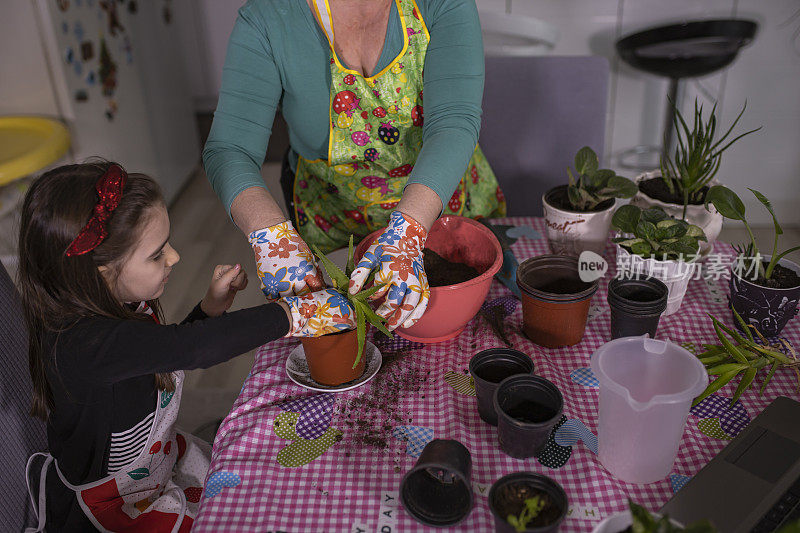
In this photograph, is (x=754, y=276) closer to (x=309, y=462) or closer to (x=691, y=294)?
(x=691, y=294)

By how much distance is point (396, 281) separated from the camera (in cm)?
87

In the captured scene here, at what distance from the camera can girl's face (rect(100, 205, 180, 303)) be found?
3.00 ft

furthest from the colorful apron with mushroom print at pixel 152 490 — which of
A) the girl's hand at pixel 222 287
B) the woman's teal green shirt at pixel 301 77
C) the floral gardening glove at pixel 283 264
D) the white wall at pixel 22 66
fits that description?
the white wall at pixel 22 66

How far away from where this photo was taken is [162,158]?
308cm

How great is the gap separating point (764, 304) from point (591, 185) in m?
0.35

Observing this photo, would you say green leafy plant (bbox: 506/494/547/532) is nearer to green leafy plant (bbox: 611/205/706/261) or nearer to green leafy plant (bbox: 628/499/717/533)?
green leafy plant (bbox: 628/499/717/533)

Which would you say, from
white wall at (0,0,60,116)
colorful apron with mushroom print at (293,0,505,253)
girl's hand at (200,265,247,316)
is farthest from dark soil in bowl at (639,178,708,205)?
white wall at (0,0,60,116)

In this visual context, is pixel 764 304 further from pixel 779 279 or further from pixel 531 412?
pixel 531 412

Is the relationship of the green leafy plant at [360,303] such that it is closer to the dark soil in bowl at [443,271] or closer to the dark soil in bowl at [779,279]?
the dark soil in bowl at [443,271]

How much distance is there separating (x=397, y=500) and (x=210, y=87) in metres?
3.19

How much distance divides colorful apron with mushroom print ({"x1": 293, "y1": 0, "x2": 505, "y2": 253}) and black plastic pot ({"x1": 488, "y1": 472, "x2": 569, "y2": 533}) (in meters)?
0.73

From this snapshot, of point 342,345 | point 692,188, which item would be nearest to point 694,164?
point 692,188

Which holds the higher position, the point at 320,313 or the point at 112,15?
the point at 112,15

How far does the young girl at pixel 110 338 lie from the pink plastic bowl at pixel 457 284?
0.15m
